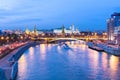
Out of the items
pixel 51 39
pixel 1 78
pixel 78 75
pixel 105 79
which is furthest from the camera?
pixel 51 39

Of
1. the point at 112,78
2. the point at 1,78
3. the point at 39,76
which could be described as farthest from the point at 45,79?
the point at 1,78

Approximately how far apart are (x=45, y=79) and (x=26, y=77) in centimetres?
109

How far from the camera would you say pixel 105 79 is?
2058 centimetres

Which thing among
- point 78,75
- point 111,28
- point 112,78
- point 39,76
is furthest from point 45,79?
point 111,28

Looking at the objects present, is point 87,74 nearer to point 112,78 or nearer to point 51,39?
point 112,78

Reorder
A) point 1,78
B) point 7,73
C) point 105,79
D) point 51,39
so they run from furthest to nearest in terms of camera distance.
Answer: point 51,39
point 105,79
point 7,73
point 1,78

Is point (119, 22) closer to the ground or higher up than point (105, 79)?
higher up

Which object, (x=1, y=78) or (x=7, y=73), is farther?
(x=7, y=73)

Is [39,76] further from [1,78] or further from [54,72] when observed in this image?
[1,78]

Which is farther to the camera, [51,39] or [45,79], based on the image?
[51,39]

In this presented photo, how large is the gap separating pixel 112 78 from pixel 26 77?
4.86m

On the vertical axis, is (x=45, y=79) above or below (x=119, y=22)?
below

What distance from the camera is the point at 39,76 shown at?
2175 cm

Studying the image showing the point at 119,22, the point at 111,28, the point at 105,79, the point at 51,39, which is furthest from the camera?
the point at 51,39
